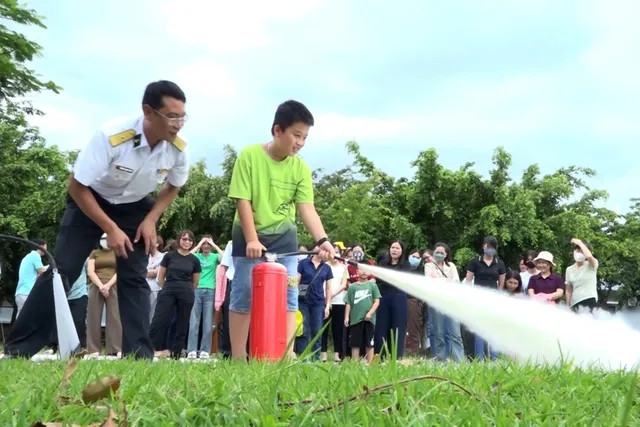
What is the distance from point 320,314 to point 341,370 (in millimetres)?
9060

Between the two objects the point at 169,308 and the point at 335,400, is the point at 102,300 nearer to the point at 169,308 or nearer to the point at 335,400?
the point at 169,308

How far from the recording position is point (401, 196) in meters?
32.6

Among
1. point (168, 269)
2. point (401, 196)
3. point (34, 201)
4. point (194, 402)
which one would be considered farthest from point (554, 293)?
point (34, 201)

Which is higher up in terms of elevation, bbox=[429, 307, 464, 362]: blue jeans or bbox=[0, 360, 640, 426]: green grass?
bbox=[0, 360, 640, 426]: green grass

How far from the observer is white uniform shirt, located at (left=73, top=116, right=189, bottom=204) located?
543cm

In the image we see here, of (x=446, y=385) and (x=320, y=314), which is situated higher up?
(x=446, y=385)

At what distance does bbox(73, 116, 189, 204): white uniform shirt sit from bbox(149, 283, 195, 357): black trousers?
5.97 metres

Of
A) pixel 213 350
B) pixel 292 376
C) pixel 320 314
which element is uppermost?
pixel 292 376

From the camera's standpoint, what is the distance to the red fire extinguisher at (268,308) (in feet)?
19.4

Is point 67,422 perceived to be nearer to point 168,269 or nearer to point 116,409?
point 116,409

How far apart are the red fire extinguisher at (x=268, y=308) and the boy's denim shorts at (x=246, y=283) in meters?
0.10

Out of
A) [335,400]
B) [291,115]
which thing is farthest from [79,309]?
[335,400]

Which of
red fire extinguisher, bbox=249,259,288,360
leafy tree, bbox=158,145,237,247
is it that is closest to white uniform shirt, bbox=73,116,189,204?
red fire extinguisher, bbox=249,259,288,360

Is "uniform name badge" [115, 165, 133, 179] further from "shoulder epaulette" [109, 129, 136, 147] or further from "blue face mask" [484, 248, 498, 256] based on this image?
"blue face mask" [484, 248, 498, 256]
